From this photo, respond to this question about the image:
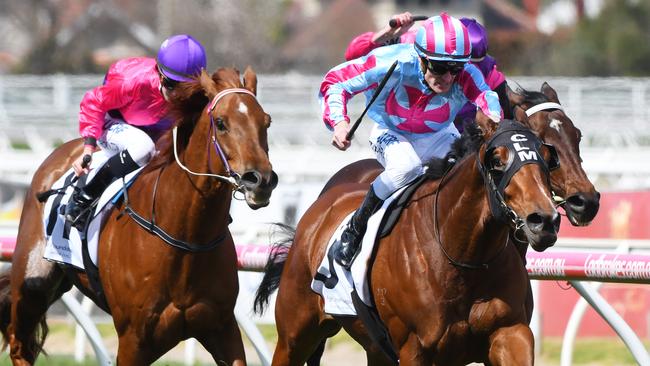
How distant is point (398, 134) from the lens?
5516 mm

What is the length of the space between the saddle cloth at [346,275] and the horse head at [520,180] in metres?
0.75

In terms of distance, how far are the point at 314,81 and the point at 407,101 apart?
19380 millimetres

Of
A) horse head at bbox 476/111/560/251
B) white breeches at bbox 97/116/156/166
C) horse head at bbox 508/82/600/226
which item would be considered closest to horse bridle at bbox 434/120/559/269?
horse head at bbox 476/111/560/251

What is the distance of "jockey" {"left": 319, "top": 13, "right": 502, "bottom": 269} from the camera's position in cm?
509

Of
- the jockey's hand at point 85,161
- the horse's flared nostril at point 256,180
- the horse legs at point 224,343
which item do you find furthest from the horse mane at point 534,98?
the jockey's hand at point 85,161

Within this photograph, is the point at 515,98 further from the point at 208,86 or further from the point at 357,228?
the point at 208,86

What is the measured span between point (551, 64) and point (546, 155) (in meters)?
42.2

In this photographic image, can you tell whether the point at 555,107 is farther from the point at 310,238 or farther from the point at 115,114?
the point at 115,114

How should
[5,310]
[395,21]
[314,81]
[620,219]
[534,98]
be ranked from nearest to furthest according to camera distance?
[534,98], [395,21], [5,310], [620,219], [314,81]

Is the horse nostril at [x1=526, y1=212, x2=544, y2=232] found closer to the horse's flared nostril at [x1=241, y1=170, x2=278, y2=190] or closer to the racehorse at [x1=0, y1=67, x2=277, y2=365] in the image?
the horse's flared nostril at [x1=241, y1=170, x2=278, y2=190]

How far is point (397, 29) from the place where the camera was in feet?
20.3

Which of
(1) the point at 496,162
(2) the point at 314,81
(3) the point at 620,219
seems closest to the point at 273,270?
(1) the point at 496,162

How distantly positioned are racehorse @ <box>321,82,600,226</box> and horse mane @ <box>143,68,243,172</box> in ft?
3.42

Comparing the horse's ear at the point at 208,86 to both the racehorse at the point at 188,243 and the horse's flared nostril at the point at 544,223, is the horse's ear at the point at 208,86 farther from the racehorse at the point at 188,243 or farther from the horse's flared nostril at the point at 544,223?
the horse's flared nostril at the point at 544,223
